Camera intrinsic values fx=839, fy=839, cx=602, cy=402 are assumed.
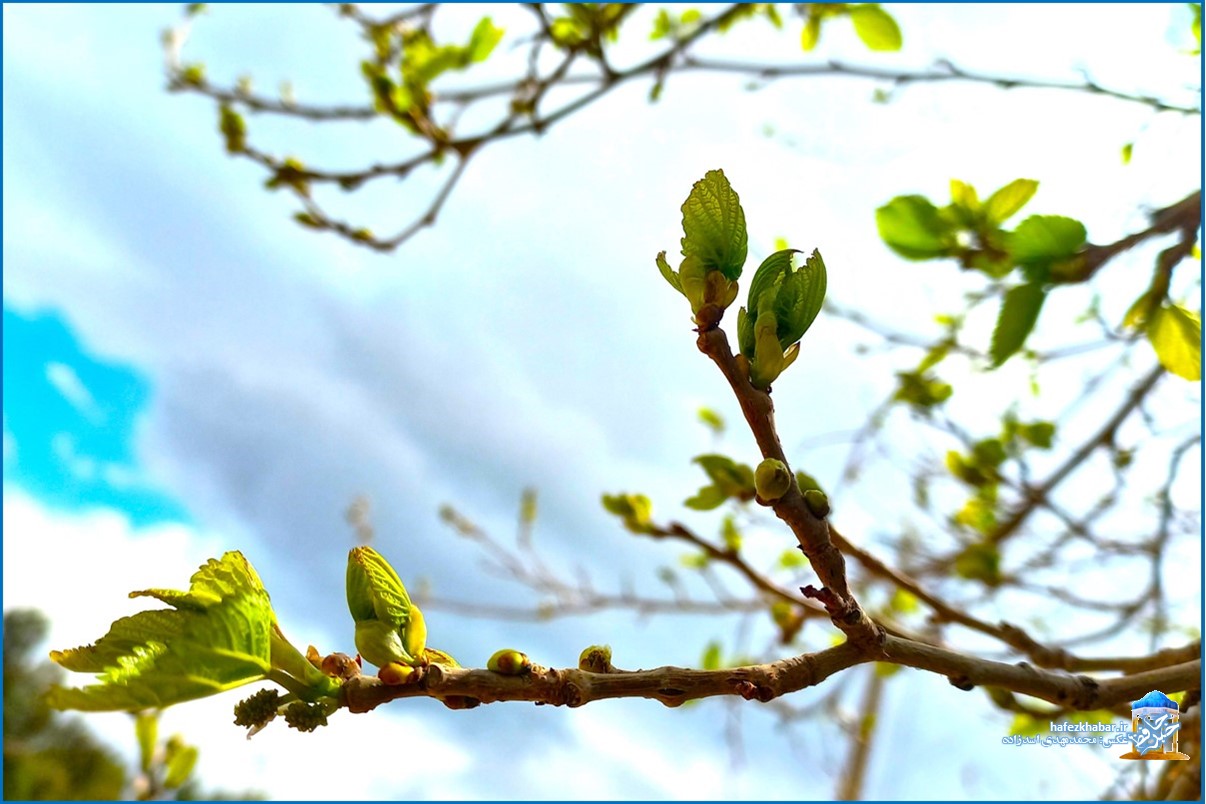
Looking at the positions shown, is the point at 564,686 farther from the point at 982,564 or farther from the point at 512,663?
the point at 982,564

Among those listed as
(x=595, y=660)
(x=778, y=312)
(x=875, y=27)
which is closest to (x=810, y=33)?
(x=875, y=27)

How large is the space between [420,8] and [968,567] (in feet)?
4.67

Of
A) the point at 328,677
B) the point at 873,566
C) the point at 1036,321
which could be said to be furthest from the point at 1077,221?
the point at 328,677

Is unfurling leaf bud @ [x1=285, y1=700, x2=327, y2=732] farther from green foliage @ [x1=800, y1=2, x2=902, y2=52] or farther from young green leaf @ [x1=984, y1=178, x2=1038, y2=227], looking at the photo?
green foliage @ [x1=800, y1=2, x2=902, y2=52]

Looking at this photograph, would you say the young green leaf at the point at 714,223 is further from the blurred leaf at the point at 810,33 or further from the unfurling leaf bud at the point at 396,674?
the blurred leaf at the point at 810,33

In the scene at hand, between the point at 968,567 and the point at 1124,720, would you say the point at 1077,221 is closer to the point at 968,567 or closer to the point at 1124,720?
the point at 1124,720

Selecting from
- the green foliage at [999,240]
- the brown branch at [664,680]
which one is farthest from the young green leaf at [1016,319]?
the brown branch at [664,680]

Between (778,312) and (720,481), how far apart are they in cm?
40

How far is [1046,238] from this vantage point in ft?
2.35

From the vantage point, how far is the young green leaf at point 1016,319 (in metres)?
0.73

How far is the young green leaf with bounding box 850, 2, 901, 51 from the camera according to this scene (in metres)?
1.08

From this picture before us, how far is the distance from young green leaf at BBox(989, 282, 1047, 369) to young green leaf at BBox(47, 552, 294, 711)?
625 mm

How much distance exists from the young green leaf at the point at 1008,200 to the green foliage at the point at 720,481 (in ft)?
1.26

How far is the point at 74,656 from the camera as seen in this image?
1.13 ft
